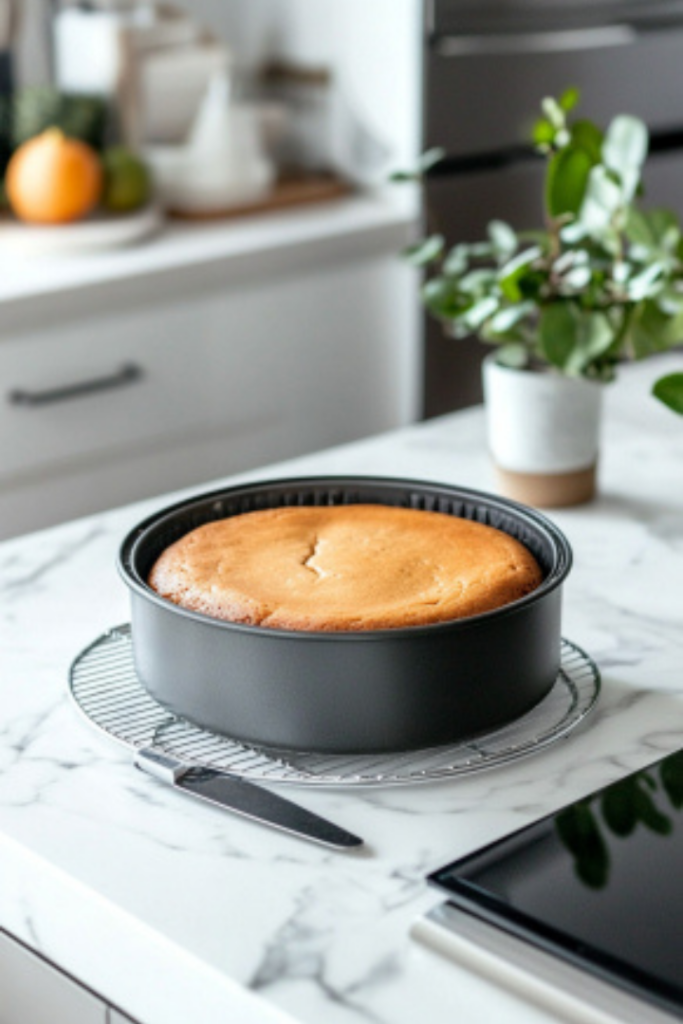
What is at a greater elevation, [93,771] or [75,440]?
[93,771]

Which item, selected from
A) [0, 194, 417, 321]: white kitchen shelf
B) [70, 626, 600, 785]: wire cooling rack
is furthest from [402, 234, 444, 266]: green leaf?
[0, 194, 417, 321]: white kitchen shelf

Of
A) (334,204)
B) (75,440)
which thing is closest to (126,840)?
(75,440)

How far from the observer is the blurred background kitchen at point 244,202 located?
2.53m

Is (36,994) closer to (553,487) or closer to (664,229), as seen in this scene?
(553,487)

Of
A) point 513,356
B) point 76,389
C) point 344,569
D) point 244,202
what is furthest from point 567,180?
point 244,202

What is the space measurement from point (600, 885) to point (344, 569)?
308 millimetres

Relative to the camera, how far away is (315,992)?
80 centimetres

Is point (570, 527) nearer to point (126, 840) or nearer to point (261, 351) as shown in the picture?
point (126, 840)

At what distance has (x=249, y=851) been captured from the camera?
92cm

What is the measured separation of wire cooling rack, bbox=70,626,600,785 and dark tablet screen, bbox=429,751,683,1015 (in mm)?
94

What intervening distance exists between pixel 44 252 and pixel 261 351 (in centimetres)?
39

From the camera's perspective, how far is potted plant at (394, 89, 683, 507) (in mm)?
1391

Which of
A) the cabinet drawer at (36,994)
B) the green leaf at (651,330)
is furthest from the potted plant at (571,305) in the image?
the cabinet drawer at (36,994)

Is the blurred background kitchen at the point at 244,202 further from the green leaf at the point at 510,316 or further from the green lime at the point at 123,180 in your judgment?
the green leaf at the point at 510,316
